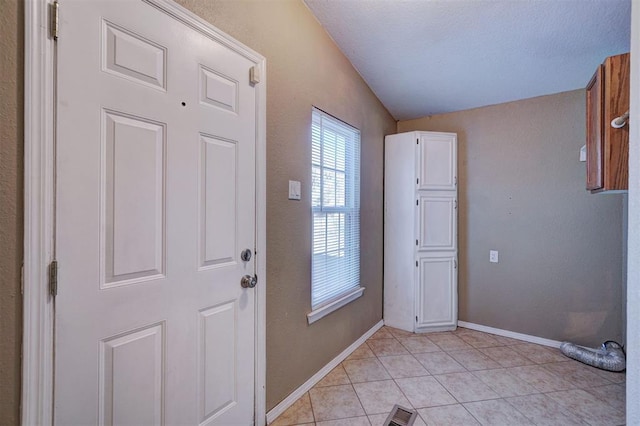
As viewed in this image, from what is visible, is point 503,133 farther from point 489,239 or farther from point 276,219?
point 276,219

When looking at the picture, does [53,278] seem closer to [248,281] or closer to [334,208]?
[248,281]

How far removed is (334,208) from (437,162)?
139 centimetres

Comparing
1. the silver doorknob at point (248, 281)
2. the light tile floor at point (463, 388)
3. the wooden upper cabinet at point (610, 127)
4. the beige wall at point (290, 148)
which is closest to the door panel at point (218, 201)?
the silver doorknob at point (248, 281)

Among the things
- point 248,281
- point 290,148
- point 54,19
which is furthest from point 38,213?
point 290,148

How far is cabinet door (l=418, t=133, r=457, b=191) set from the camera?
2922mm

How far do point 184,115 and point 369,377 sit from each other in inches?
81.6

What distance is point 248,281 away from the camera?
1479 mm

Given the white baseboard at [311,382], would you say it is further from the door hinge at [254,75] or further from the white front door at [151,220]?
the door hinge at [254,75]

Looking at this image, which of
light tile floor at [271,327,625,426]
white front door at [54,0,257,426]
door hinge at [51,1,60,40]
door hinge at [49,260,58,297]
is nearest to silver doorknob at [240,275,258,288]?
white front door at [54,0,257,426]

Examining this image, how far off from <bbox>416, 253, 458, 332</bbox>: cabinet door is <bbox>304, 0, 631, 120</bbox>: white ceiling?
5.46 ft

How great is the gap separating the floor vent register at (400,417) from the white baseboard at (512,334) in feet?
5.48

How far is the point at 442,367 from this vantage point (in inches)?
89.3

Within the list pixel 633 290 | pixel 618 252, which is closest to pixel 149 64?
pixel 633 290

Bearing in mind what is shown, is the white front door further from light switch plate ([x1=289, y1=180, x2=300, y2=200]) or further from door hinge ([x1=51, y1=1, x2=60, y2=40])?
light switch plate ([x1=289, y1=180, x2=300, y2=200])
